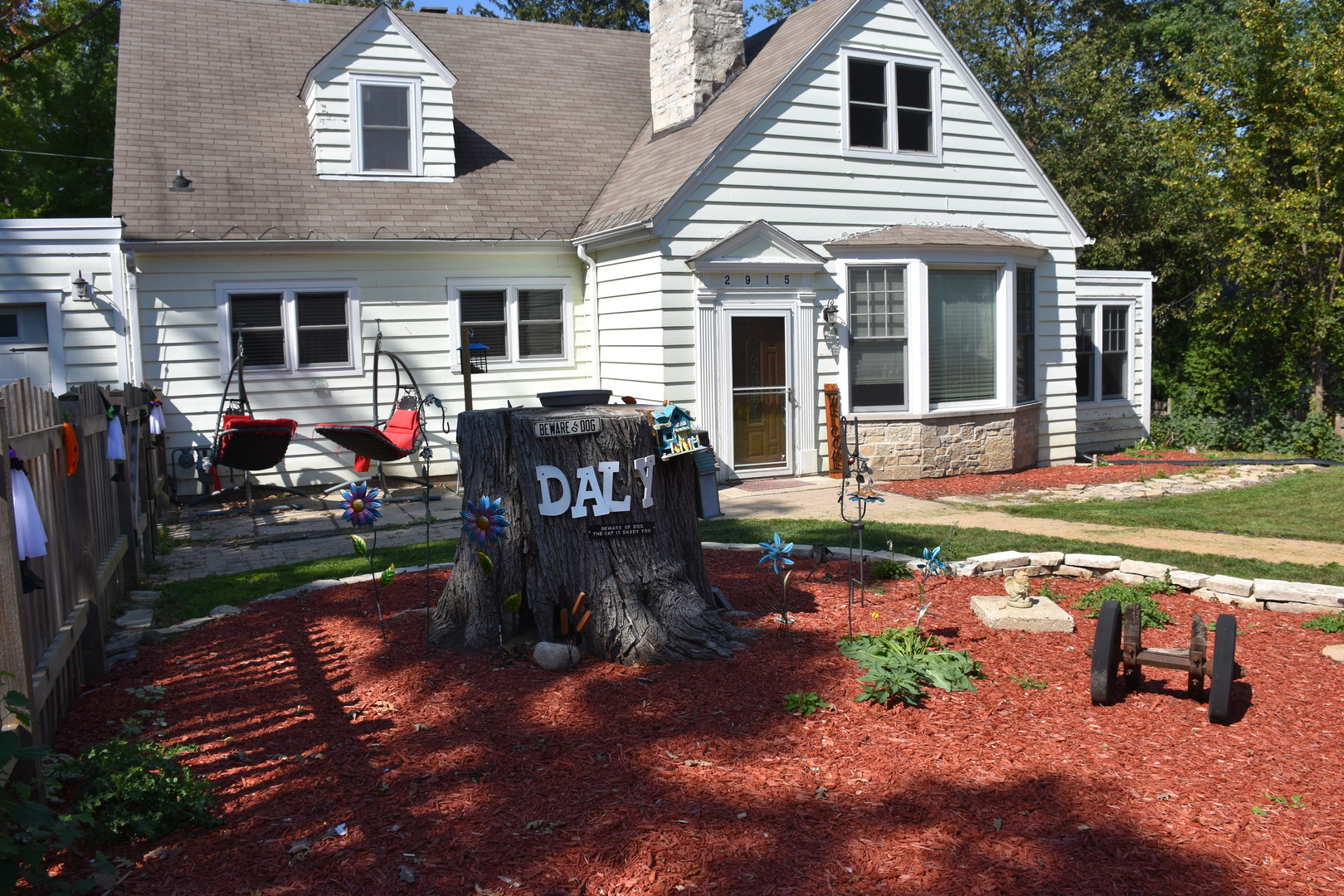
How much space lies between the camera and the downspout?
13.5 m

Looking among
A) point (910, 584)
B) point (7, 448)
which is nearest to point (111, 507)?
point (7, 448)

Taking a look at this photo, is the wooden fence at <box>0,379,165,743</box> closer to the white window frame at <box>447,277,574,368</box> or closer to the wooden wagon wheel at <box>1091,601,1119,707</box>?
the wooden wagon wheel at <box>1091,601,1119,707</box>

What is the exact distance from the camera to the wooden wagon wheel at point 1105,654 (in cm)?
442

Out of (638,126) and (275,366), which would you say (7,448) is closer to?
(275,366)

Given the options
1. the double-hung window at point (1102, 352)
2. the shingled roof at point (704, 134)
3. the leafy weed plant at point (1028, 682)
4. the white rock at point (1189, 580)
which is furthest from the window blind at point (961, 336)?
the leafy weed plant at point (1028, 682)

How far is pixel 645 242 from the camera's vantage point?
11953 mm

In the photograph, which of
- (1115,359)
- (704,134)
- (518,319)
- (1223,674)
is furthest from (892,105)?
(1223,674)

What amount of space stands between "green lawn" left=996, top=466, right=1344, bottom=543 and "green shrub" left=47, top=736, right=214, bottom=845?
8.50 meters

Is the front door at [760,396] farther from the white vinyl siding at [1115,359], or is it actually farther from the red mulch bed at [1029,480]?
the white vinyl siding at [1115,359]

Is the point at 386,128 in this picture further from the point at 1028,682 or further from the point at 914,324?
the point at 1028,682

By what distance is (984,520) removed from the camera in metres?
9.85

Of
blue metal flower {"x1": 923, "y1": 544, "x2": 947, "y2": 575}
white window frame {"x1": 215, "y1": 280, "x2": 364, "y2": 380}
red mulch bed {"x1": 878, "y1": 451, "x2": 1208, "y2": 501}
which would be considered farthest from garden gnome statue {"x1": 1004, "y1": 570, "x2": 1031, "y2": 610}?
white window frame {"x1": 215, "y1": 280, "x2": 364, "y2": 380}

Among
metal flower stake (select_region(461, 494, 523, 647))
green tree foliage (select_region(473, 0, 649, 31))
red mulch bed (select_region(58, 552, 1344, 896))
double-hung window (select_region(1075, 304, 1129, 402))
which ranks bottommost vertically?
red mulch bed (select_region(58, 552, 1344, 896))

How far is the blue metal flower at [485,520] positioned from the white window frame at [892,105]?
30.1 ft
